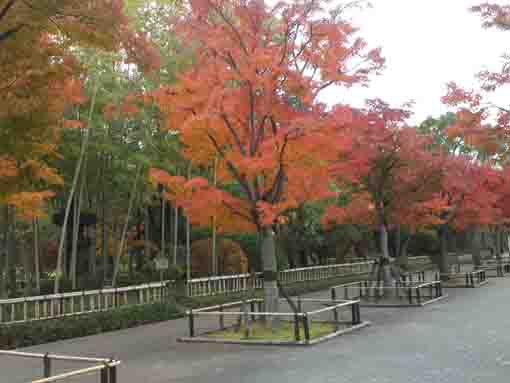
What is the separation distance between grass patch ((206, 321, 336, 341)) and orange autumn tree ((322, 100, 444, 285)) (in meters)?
5.44

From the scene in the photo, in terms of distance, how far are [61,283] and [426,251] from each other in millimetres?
28716

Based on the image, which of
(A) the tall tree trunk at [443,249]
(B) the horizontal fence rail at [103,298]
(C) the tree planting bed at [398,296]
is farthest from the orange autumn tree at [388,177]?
(A) the tall tree trunk at [443,249]

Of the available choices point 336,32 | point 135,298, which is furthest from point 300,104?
point 135,298

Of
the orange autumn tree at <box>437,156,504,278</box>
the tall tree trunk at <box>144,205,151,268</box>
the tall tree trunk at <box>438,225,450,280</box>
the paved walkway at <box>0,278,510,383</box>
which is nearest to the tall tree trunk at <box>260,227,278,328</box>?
the paved walkway at <box>0,278,510,383</box>

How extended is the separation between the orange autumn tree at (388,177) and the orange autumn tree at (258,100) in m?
4.31

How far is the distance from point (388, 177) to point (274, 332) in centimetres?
858

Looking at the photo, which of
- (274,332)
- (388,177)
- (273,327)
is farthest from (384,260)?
(274,332)

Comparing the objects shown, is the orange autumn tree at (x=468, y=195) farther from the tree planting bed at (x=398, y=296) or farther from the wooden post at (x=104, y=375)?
the wooden post at (x=104, y=375)

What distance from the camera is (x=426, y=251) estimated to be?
134 feet

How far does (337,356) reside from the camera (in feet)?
28.9

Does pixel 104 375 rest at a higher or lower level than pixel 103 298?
lower

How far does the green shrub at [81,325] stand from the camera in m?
11.3

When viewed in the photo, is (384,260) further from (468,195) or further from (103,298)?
(103,298)

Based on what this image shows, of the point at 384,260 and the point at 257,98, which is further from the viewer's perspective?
the point at 384,260
